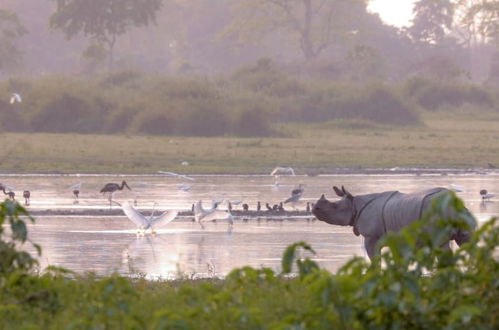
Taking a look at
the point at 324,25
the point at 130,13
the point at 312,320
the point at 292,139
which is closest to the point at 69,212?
the point at 312,320

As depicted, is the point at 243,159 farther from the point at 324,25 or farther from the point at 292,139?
the point at 324,25

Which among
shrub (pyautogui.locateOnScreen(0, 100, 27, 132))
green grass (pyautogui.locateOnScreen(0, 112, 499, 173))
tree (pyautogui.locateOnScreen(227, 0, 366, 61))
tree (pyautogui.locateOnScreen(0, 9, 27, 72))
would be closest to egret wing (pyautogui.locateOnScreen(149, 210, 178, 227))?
green grass (pyautogui.locateOnScreen(0, 112, 499, 173))

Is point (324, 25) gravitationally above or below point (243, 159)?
above

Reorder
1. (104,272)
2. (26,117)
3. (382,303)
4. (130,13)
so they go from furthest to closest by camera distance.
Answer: (130,13) < (26,117) < (104,272) < (382,303)

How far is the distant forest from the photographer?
130ft

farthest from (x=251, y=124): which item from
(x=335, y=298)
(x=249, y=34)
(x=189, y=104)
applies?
(x=249, y=34)

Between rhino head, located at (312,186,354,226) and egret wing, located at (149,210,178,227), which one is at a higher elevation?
rhino head, located at (312,186,354,226)

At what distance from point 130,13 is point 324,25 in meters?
19.0

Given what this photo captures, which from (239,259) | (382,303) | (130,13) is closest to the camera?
(382,303)

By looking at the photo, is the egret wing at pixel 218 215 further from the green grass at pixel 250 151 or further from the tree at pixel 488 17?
the tree at pixel 488 17

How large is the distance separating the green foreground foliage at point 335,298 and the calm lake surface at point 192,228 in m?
2.05

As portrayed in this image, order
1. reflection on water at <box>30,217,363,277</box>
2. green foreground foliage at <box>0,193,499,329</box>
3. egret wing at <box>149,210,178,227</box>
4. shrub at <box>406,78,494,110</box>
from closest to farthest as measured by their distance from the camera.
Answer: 1. green foreground foliage at <box>0,193,499,329</box>
2. reflection on water at <box>30,217,363,277</box>
3. egret wing at <box>149,210,178,227</box>
4. shrub at <box>406,78,494,110</box>

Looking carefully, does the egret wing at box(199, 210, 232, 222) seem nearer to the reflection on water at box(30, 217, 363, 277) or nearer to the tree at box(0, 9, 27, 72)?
the reflection on water at box(30, 217, 363, 277)

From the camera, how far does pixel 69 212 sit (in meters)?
18.5
